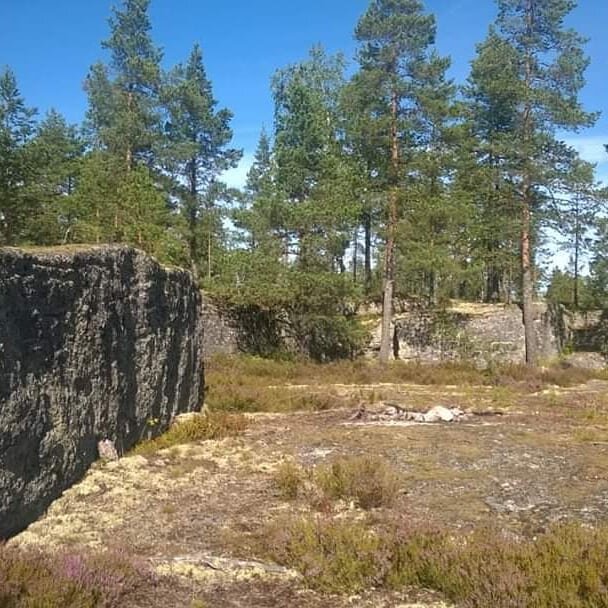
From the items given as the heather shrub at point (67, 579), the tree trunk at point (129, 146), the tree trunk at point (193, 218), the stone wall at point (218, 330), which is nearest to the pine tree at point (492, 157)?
the stone wall at point (218, 330)

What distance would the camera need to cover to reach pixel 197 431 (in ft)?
34.7

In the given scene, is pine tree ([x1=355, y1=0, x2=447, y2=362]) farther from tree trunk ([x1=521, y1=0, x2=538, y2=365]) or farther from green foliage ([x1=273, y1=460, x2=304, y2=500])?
green foliage ([x1=273, y1=460, x2=304, y2=500])

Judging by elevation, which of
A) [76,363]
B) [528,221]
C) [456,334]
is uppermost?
[528,221]

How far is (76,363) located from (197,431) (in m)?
3.30

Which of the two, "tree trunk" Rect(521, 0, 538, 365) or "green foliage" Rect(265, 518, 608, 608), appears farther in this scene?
"tree trunk" Rect(521, 0, 538, 365)

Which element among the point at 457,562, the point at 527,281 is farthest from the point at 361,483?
the point at 527,281

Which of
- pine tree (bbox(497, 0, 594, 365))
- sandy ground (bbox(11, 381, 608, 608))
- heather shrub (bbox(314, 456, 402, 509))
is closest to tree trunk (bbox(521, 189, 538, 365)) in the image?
pine tree (bbox(497, 0, 594, 365))

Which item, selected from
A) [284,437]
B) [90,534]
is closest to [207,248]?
[284,437]

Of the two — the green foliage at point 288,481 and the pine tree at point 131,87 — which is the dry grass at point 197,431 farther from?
the pine tree at point 131,87

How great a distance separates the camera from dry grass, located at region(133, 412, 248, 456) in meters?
9.70

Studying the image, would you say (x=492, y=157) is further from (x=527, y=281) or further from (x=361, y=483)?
(x=361, y=483)

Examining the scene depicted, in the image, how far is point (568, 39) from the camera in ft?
71.3

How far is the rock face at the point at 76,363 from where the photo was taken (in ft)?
20.5

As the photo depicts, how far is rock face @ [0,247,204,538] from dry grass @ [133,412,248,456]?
26 cm
